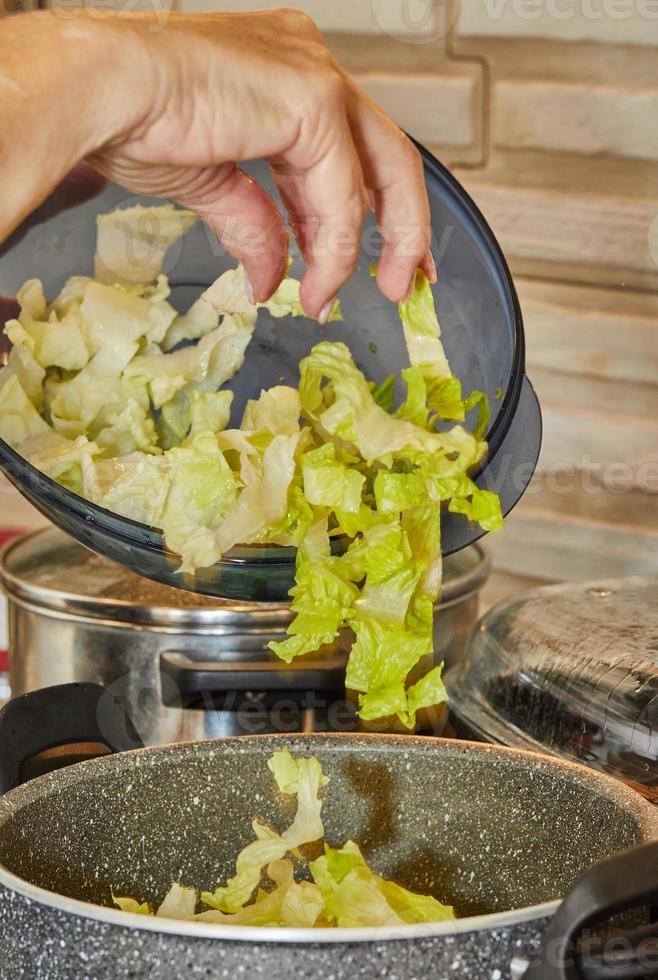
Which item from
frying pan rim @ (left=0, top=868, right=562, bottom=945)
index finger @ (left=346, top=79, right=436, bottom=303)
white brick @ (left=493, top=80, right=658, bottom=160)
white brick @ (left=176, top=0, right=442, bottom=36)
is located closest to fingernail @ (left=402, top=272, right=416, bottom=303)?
index finger @ (left=346, top=79, right=436, bottom=303)

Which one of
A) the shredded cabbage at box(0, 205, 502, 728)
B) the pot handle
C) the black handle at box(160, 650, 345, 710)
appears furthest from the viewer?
the black handle at box(160, 650, 345, 710)

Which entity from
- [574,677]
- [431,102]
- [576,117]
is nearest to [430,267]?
[574,677]

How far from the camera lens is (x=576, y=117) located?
152 centimetres

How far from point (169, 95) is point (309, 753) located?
0.38 m

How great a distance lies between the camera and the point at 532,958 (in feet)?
1.70

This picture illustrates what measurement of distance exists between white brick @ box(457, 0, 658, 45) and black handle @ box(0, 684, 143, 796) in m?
1.00

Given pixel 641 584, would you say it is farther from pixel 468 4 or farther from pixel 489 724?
pixel 468 4

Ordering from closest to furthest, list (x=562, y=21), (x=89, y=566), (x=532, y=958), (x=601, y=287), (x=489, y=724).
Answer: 1. (x=532, y=958)
2. (x=489, y=724)
3. (x=89, y=566)
4. (x=562, y=21)
5. (x=601, y=287)

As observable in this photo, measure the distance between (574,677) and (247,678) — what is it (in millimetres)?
239

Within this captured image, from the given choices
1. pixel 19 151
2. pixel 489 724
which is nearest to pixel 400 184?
pixel 19 151

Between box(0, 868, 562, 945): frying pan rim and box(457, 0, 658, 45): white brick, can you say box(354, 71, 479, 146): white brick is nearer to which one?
box(457, 0, 658, 45): white brick

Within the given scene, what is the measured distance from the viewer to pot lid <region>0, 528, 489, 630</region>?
97 centimetres

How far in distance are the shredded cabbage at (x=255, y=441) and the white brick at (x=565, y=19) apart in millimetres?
692

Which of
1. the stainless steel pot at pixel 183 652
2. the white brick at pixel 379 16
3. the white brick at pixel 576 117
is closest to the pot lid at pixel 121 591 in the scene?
the stainless steel pot at pixel 183 652
